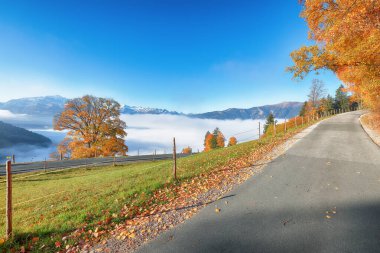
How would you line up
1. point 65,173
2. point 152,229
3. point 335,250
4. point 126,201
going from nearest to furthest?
point 335,250 < point 152,229 < point 126,201 < point 65,173

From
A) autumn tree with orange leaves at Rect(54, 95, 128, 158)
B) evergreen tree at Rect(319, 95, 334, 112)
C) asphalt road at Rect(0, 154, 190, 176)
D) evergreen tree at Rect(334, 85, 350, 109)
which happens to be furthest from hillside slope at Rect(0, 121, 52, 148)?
evergreen tree at Rect(334, 85, 350, 109)

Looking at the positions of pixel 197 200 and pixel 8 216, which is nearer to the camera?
pixel 8 216

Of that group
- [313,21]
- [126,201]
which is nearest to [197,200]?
[126,201]

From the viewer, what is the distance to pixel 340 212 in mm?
4574

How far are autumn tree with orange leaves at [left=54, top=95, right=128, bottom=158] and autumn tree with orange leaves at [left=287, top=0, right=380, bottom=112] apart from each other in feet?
90.6

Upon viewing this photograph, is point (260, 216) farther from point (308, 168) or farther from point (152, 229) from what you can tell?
point (308, 168)

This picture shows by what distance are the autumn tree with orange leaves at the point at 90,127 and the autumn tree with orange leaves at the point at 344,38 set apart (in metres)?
27.6

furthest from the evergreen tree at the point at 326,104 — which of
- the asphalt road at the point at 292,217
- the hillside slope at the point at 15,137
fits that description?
the hillside slope at the point at 15,137

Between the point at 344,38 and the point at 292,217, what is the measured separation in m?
8.94

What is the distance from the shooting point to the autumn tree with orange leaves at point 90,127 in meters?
29.1

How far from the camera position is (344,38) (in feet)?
28.6

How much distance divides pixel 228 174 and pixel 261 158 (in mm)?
3131

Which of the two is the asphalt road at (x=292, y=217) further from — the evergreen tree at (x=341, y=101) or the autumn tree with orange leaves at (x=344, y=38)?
the evergreen tree at (x=341, y=101)

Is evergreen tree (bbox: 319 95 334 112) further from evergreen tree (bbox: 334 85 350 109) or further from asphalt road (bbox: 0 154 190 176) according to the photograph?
asphalt road (bbox: 0 154 190 176)
